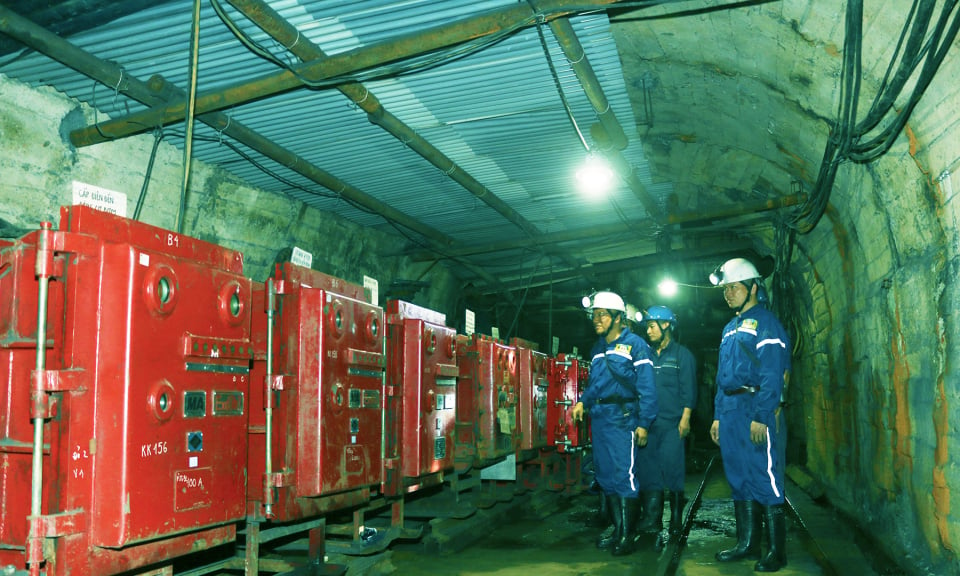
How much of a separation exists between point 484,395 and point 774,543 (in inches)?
108

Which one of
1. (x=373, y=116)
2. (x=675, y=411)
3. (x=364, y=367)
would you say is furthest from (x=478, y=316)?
(x=364, y=367)

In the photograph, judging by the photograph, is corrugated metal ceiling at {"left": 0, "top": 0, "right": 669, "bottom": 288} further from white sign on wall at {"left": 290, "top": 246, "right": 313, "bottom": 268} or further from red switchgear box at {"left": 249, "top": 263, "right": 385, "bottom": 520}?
red switchgear box at {"left": 249, "top": 263, "right": 385, "bottom": 520}

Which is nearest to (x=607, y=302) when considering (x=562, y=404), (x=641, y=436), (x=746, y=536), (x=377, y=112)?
(x=641, y=436)

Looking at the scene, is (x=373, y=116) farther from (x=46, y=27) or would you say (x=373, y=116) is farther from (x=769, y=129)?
(x=769, y=129)

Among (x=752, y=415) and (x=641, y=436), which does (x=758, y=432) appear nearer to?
(x=752, y=415)

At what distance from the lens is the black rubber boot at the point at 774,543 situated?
17.2 feet

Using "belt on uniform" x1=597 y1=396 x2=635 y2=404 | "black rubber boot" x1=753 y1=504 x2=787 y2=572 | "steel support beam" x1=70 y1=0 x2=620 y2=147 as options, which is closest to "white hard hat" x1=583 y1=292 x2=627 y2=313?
"belt on uniform" x1=597 y1=396 x2=635 y2=404

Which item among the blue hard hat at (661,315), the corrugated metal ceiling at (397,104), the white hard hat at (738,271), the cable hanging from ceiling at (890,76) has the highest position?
the corrugated metal ceiling at (397,104)

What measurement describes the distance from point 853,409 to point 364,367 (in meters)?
4.89

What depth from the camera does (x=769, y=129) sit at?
6648 mm

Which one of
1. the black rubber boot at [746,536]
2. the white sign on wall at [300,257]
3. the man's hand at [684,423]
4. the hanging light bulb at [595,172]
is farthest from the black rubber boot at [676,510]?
the white sign on wall at [300,257]

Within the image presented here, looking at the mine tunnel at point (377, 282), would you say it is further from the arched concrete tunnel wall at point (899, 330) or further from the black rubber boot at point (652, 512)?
the black rubber boot at point (652, 512)

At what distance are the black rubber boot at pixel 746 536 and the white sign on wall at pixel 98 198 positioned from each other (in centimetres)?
436

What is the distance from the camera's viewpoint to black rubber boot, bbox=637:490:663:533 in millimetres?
7113
